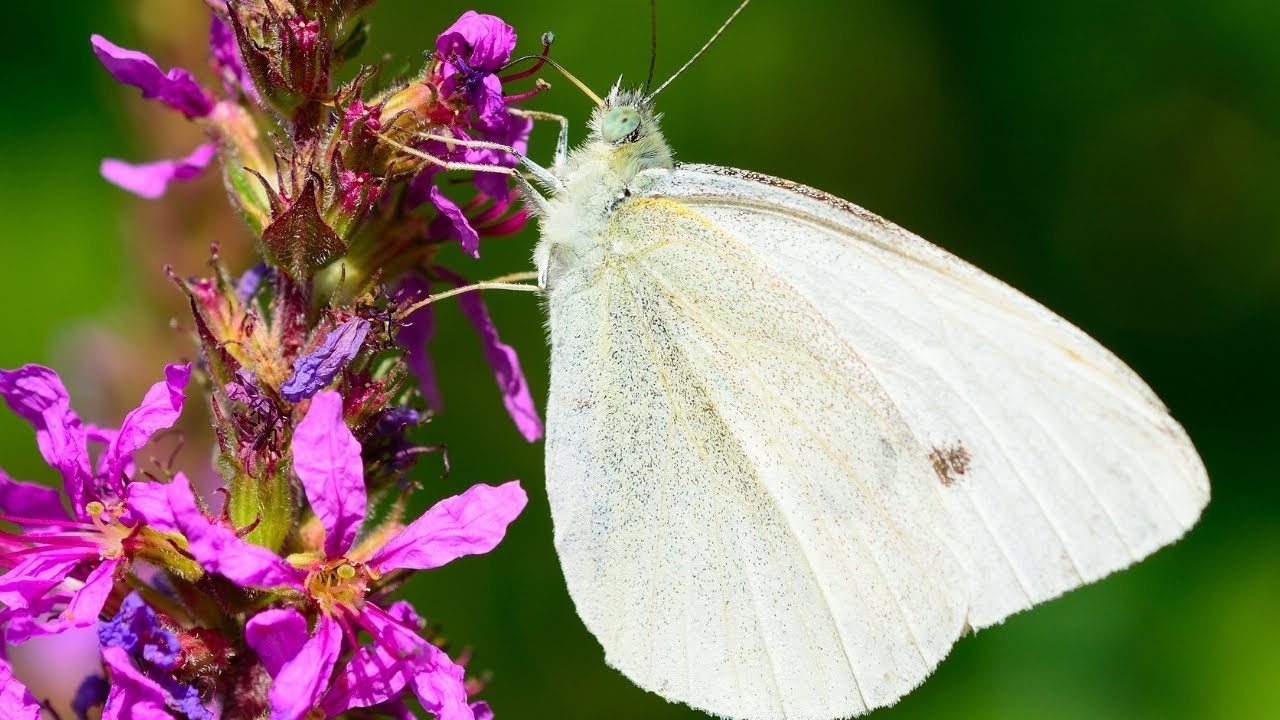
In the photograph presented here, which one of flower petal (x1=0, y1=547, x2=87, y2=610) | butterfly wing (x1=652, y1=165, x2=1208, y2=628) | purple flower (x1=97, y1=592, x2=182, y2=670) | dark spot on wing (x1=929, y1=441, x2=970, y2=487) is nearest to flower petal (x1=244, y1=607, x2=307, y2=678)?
purple flower (x1=97, y1=592, x2=182, y2=670)

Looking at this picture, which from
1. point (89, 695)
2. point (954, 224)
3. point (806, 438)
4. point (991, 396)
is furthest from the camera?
point (954, 224)

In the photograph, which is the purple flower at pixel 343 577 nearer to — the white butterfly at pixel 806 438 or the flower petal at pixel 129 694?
the flower petal at pixel 129 694

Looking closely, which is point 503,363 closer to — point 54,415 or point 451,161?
point 451,161

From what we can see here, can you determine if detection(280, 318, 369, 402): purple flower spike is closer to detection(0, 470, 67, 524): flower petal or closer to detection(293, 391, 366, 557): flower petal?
detection(293, 391, 366, 557): flower petal

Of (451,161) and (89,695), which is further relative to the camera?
(451,161)

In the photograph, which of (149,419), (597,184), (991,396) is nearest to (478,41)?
(597,184)

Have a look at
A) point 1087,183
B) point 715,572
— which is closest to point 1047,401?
point 715,572
